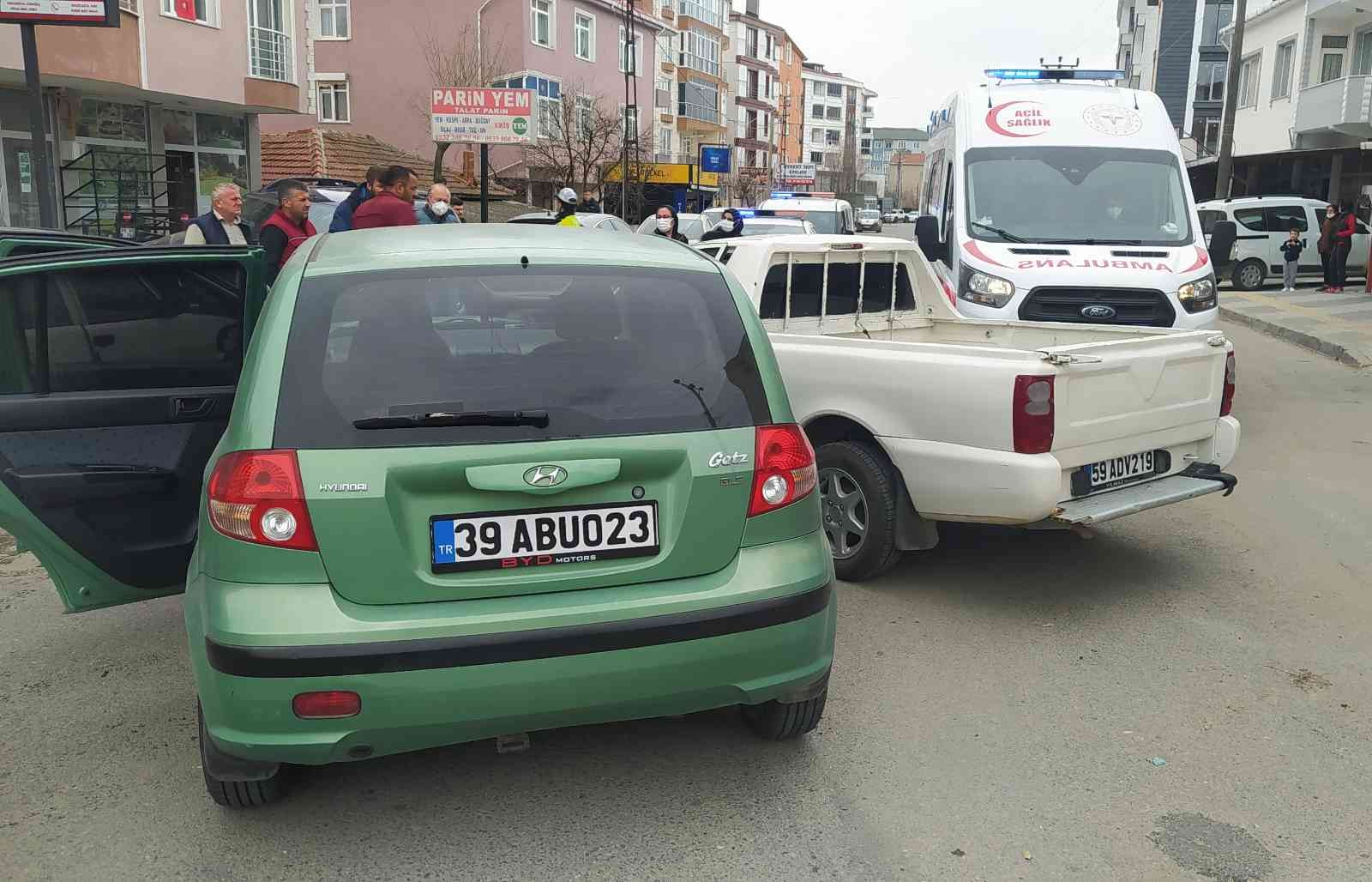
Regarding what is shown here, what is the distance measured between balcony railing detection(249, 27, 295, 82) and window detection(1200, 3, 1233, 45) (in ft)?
132

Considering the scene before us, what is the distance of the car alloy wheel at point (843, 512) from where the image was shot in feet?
18.6

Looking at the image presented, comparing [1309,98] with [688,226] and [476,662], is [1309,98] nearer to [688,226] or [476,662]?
[688,226]

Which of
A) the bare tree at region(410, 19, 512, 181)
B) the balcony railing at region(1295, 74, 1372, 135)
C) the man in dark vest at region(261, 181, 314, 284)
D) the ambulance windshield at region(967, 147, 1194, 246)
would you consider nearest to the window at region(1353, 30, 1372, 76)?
the balcony railing at region(1295, 74, 1372, 135)

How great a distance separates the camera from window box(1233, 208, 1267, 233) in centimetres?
2441

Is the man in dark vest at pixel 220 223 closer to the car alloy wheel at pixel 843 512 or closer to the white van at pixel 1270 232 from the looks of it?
the car alloy wheel at pixel 843 512

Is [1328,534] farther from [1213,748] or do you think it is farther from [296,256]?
[296,256]

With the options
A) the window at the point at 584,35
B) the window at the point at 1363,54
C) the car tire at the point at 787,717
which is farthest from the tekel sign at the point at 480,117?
the window at the point at 584,35

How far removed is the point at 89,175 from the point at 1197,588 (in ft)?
72.5

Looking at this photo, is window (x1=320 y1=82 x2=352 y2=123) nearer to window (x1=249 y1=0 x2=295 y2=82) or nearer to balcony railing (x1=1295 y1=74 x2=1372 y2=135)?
window (x1=249 y1=0 x2=295 y2=82)

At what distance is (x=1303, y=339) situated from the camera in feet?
53.3

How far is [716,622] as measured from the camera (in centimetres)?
322

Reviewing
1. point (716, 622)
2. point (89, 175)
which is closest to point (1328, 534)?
point (716, 622)

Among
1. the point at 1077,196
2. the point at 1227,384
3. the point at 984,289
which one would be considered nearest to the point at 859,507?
the point at 1227,384

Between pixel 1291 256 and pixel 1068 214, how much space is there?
16.5 metres
